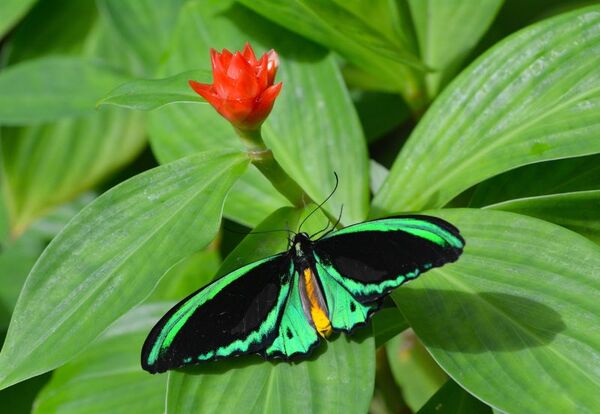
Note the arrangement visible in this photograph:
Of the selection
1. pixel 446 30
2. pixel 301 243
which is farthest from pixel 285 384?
pixel 446 30

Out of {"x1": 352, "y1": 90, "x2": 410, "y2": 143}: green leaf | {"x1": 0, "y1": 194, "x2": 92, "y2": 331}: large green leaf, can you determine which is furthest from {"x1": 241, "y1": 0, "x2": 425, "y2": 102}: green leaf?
{"x1": 0, "y1": 194, "x2": 92, "y2": 331}: large green leaf

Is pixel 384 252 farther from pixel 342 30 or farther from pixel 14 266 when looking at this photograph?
pixel 14 266

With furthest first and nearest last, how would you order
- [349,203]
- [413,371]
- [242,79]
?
1. [413,371]
2. [349,203]
3. [242,79]

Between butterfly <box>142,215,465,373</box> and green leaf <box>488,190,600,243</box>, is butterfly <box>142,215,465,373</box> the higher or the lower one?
the higher one

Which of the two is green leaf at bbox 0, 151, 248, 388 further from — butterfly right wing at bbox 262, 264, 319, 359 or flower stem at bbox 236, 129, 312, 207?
butterfly right wing at bbox 262, 264, 319, 359

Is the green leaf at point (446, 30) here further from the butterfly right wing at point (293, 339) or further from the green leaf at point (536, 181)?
the butterfly right wing at point (293, 339)
